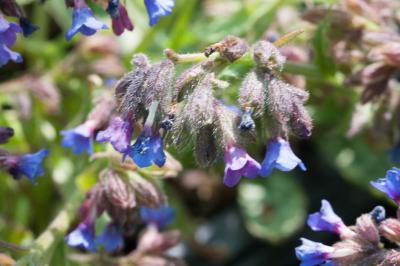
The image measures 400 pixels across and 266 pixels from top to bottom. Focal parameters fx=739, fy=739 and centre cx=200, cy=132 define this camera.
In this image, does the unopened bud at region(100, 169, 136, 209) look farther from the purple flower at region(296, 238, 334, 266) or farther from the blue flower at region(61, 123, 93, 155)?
the purple flower at region(296, 238, 334, 266)

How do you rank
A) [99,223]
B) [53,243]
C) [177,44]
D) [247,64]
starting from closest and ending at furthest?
[247,64] → [53,243] → [99,223] → [177,44]

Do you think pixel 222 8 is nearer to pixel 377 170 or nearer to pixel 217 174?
pixel 217 174

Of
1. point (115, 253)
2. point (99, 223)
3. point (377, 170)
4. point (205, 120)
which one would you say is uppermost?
point (205, 120)

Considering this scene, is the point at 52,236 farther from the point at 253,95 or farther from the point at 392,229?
the point at 392,229

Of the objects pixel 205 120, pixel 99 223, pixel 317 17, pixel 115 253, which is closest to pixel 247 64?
pixel 205 120

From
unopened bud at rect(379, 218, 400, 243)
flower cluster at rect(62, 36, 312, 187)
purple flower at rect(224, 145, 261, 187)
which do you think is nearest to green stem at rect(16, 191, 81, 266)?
flower cluster at rect(62, 36, 312, 187)
